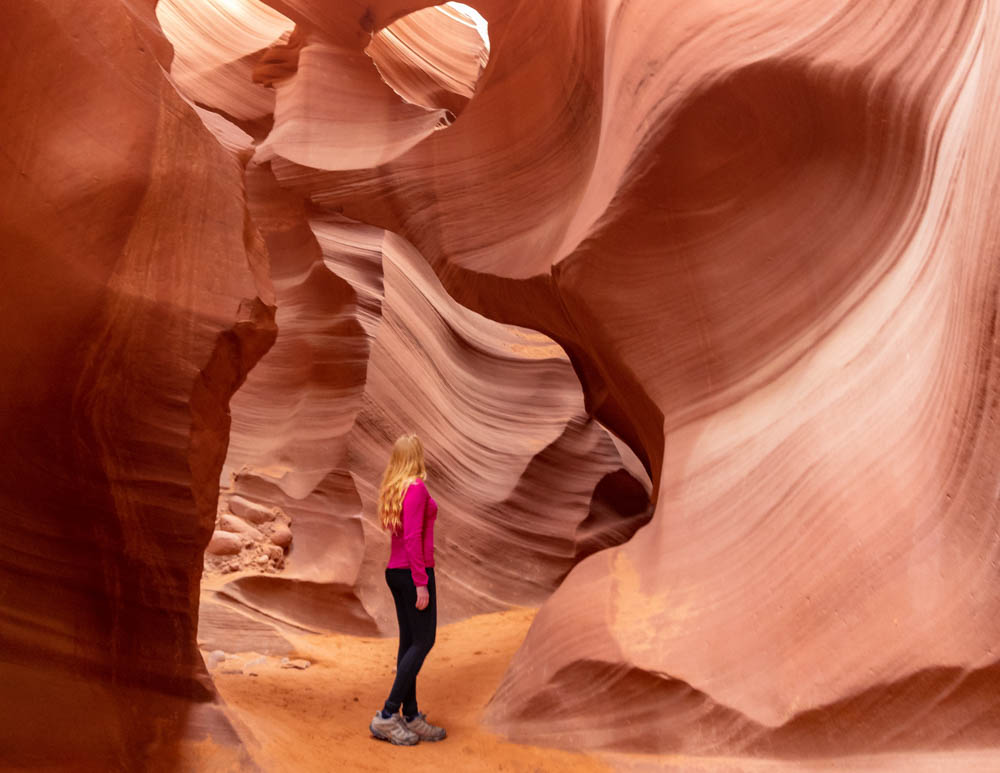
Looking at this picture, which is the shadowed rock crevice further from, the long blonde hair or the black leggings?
the long blonde hair

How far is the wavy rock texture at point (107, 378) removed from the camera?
330 cm

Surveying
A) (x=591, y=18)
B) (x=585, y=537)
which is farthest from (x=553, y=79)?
(x=585, y=537)

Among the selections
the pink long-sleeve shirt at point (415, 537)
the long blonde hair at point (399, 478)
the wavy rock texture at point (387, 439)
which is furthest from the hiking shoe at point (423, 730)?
the wavy rock texture at point (387, 439)

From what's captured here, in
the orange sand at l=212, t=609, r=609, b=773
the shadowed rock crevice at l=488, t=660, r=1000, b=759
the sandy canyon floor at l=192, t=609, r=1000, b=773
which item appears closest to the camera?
the shadowed rock crevice at l=488, t=660, r=1000, b=759

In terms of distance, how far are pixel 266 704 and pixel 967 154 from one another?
14.2ft

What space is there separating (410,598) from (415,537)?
12.7 inches

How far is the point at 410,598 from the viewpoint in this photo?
171 inches

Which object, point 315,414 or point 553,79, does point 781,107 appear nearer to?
point 553,79

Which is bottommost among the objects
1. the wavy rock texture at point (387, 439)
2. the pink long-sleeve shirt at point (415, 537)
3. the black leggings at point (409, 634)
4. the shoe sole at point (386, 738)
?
the wavy rock texture at point (387, 439)

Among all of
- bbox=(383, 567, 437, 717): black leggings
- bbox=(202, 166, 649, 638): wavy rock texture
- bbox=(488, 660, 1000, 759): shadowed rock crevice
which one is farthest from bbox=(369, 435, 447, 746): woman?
bbox=(202, 166, 649, 638): wavy rock texture

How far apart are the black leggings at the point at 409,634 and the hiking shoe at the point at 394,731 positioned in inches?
2.1

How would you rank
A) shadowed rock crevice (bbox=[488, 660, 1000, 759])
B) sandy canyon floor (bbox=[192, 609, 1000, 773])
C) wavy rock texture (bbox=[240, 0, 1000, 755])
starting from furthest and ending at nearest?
sandy canyon floor (bbox=[192, 609, 1000, 773]), wavy rock texture (bbox=[240, 0, 1000, 755]), shadowed rock crevice (bbox=[488, 660, 1000, 759])

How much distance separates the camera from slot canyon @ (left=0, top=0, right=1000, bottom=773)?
3.27m

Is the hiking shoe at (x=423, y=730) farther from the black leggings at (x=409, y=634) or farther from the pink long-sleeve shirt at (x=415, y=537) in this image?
the pink long-sleeve shirt at (x=415, y=537)
